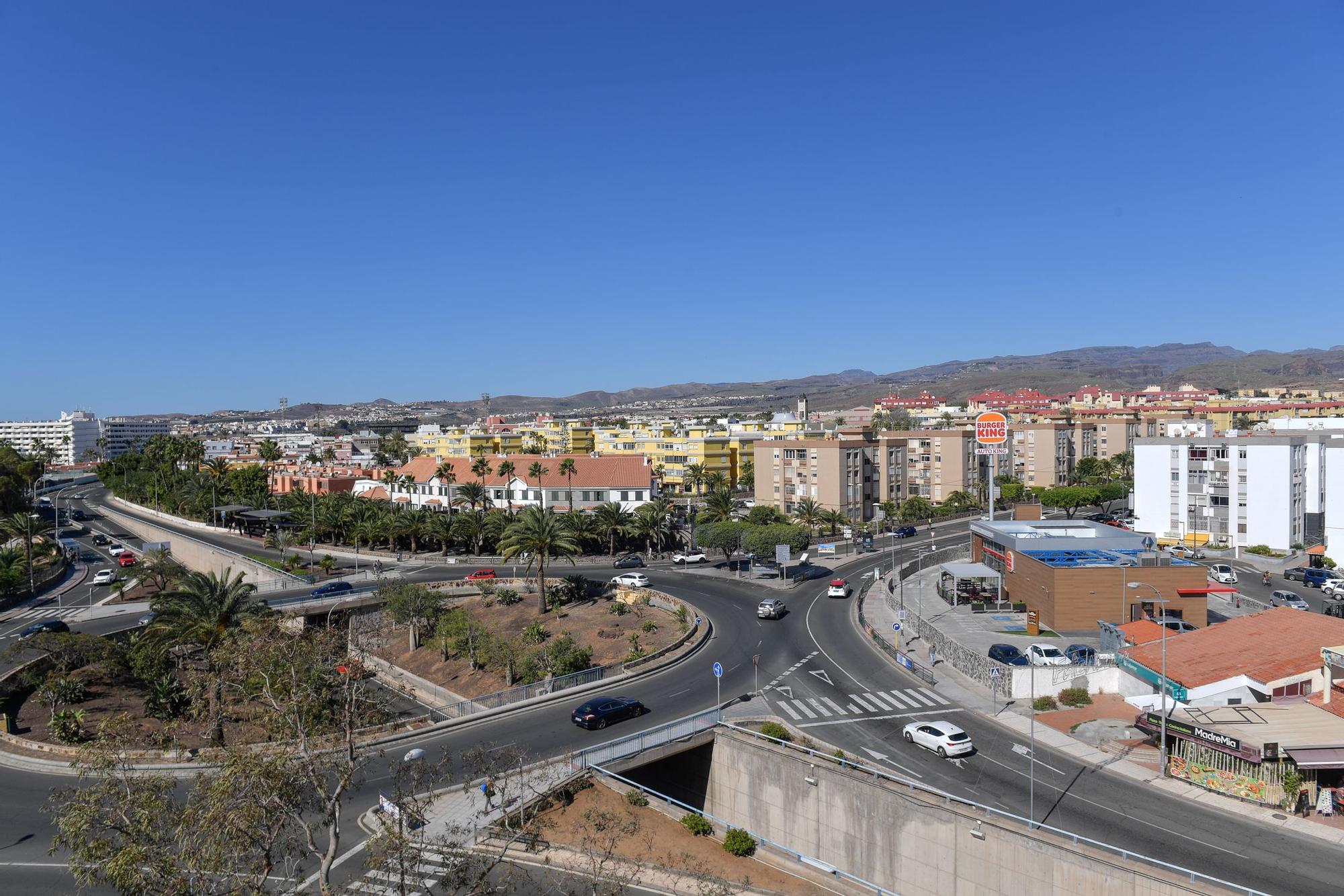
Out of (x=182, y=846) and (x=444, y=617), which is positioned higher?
(x=182, y=846)

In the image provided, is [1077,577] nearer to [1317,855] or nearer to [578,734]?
[1317,855]

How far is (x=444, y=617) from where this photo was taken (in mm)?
63250

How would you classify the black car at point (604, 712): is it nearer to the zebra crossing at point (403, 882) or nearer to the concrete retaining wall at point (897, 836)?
the concrete retaining wall at point (897, 836)

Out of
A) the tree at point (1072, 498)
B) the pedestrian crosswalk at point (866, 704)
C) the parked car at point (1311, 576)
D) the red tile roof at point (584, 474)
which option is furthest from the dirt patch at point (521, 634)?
the tree at point (1072, 498)

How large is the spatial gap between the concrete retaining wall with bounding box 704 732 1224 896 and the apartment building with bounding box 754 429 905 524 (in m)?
66.4

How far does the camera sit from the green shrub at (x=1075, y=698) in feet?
127

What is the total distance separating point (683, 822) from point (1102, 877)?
12740 millimetres

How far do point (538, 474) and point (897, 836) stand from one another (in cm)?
7819

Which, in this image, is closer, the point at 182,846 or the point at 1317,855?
the point at 182,846

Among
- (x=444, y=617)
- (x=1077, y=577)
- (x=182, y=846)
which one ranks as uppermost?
(x=182, y=846)

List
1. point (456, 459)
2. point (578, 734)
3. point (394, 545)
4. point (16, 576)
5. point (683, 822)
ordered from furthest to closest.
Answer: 1. point (456, 459)
2. point (394, 545)
3. point (16, 576)
4. point (578, 734)
5. point (683, 822)

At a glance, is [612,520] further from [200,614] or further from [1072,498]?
[1072,498]

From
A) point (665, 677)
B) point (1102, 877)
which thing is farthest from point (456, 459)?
point (1102, 877)

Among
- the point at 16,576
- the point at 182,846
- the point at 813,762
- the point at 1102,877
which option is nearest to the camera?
the point at 182,846
